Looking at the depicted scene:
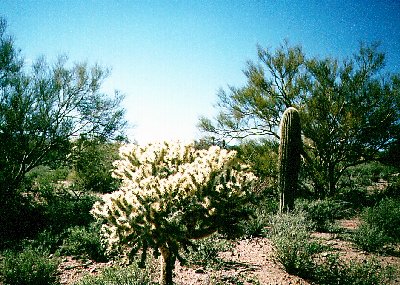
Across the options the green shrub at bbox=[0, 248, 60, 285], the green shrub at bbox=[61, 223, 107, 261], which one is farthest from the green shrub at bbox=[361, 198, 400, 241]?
the green shrub at bbox=[0, 248, 60, 285]

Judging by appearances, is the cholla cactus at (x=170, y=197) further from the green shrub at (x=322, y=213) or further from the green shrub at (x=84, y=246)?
the green shrub at (x=322, y=213)

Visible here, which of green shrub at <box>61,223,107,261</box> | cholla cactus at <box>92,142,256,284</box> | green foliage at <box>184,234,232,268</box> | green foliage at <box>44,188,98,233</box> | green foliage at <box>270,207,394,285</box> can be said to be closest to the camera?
cholla cactus at <box>92,142,256,284</box>

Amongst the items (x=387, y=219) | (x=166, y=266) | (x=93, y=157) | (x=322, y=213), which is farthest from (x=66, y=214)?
(x=387, y=219)

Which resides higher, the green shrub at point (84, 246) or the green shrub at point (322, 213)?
the green shrub at point (322, 213)

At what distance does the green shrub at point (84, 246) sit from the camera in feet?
20.6

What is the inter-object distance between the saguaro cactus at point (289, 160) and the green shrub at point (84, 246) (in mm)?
6208

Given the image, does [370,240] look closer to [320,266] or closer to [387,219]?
[387,219]

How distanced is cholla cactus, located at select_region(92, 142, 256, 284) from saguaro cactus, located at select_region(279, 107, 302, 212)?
7.07 metres

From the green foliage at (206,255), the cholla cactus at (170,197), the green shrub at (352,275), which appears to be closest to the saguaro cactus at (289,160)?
the green foliage at (206,255)

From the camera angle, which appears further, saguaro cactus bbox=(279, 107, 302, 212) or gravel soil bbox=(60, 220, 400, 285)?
saguaro cactus bbox=(279, 107, 302, 212)

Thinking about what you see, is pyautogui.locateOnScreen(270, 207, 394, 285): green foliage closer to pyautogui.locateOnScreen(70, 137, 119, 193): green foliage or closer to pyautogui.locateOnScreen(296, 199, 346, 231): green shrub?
pyautogui.locateOnScreen(296, 199, 346, 231): green shrub

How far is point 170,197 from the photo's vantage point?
106 inches

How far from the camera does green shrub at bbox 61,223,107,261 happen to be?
6272 mm

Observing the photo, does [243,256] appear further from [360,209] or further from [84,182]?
[84,182]
